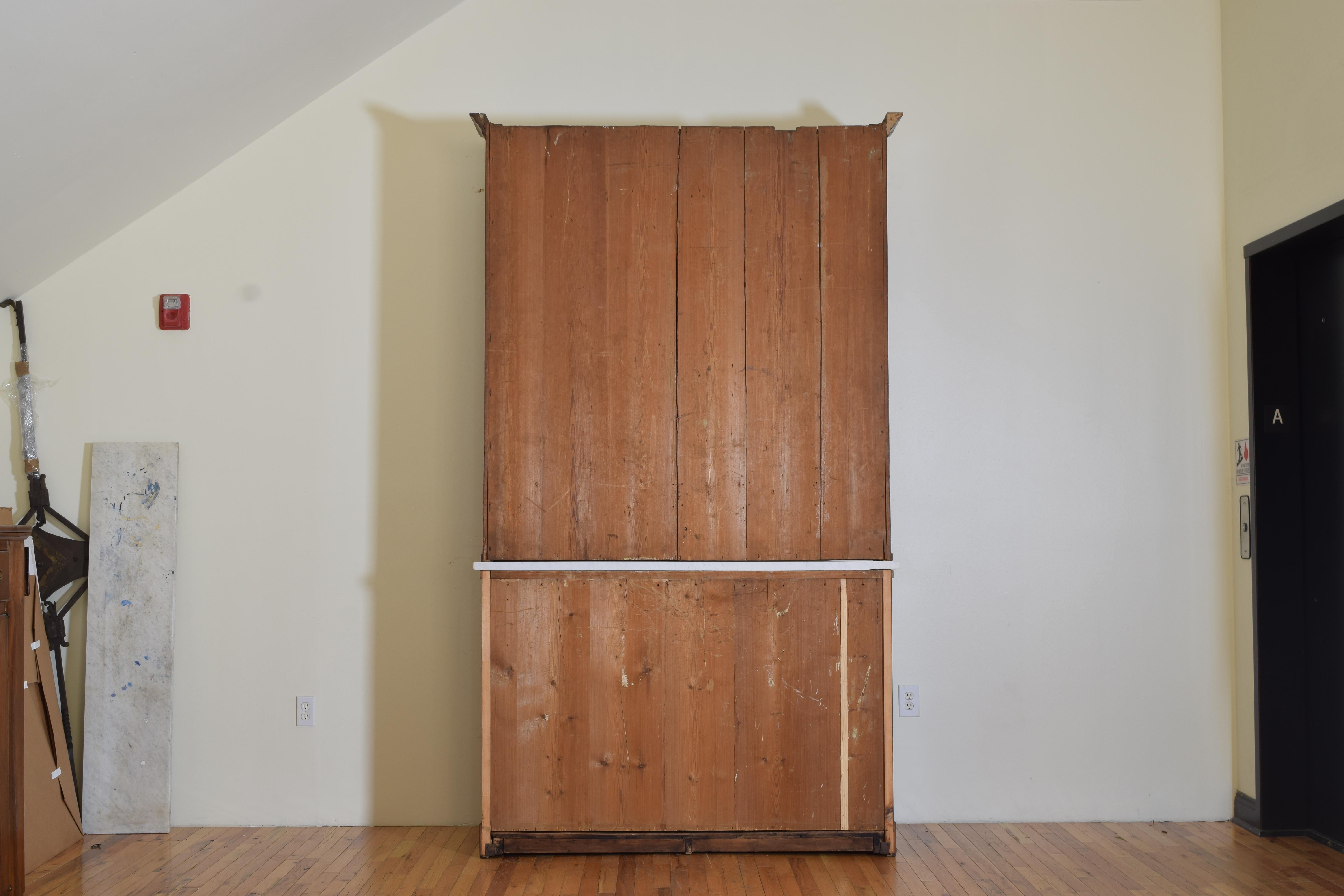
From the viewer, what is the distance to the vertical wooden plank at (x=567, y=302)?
287cm

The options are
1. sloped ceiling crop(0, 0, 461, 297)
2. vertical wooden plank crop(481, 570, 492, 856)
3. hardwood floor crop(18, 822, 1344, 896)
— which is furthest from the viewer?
vertical wooden plank crop(481, 570, 492, 856)

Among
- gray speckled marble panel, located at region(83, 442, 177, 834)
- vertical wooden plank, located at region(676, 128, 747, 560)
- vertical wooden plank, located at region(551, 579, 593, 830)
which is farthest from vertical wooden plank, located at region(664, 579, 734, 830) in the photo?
gray speckled marble panel, located at region(83, 442, 177, 834)

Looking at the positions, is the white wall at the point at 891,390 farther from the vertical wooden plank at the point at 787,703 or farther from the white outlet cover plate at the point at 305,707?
the vertical wooden plank at the point at 787,703

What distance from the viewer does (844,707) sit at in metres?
2.84

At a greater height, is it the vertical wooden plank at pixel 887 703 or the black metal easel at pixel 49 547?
the black metal easel at pixel 49 547

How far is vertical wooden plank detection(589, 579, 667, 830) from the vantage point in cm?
283

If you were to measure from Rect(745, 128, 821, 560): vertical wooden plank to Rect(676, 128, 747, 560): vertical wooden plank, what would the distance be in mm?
31

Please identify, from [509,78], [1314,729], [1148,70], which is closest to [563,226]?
[509,78]

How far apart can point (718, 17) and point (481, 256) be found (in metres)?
1.24

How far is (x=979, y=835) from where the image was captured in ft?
10.0

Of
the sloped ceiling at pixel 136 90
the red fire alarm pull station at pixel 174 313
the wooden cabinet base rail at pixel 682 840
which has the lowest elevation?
the wooden cabinet base rail at pixel 682 840

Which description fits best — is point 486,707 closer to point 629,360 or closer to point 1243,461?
point 629,360

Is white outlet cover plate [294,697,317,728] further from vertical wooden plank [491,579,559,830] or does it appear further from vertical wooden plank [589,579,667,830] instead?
vertical wooden plank [589,579,667,830]

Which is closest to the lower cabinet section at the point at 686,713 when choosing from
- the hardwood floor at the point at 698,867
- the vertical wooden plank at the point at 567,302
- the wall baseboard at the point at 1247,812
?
the hardwood floor at the point at 698,867
